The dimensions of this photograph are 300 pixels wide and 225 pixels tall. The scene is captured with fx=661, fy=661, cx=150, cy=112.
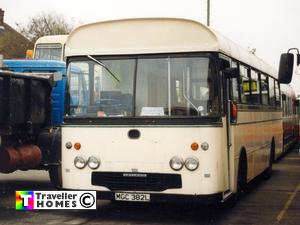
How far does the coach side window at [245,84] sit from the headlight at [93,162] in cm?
324

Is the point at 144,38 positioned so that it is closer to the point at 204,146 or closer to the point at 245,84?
the point at 204,146

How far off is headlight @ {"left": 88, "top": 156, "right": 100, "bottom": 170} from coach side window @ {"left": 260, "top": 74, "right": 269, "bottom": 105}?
5.66 meters

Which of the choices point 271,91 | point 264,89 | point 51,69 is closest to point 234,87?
point 264,89

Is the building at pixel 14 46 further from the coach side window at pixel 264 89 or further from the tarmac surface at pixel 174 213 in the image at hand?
the tarmac surface at pixel 174 213

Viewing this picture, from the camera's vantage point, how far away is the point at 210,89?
9.86 metres

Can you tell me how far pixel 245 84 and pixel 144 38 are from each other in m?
3.01

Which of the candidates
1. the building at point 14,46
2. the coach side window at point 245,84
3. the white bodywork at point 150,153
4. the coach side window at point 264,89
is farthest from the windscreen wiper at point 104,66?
the building at point 14,46

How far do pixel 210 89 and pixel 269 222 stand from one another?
231cm

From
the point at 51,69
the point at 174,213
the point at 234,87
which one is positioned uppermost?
the point at 51,69

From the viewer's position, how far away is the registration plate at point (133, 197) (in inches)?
388

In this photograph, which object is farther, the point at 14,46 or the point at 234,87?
the point at 14,46

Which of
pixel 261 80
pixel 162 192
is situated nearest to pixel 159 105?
pixel 162 192

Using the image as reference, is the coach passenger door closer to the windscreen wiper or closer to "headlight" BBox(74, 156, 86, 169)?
the windscreen wiper

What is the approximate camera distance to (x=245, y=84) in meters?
12.5
